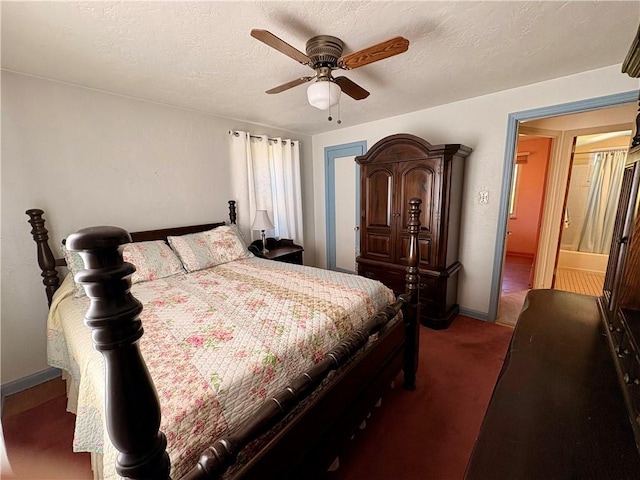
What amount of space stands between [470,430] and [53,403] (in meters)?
2.83

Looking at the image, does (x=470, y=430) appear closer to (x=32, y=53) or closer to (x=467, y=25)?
(x=467, y=25)

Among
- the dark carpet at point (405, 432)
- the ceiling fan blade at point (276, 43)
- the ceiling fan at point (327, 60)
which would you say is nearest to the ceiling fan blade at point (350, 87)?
the ceiling fan at point (327, 60)

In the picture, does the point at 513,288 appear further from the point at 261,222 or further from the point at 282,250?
the point at 261,222

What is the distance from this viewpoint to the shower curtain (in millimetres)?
4094

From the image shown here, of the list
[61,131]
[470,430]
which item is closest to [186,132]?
[61,131]

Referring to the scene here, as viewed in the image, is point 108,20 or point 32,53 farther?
point 32,53

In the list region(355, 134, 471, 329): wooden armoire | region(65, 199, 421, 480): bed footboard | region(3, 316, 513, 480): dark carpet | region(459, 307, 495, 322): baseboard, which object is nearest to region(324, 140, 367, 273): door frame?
region(355, 134, 471, 329): wooden armoire

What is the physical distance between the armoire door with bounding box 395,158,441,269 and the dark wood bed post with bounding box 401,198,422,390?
809 mm

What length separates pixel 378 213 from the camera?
300 cm

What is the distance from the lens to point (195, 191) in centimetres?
293

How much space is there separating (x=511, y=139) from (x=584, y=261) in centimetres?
352

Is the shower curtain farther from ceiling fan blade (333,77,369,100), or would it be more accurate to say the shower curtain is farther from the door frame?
ceiling fan blade (333,77,369,100)

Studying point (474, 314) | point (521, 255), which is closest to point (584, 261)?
point (521, 255)

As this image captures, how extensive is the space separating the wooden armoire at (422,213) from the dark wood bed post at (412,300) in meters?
0.85
